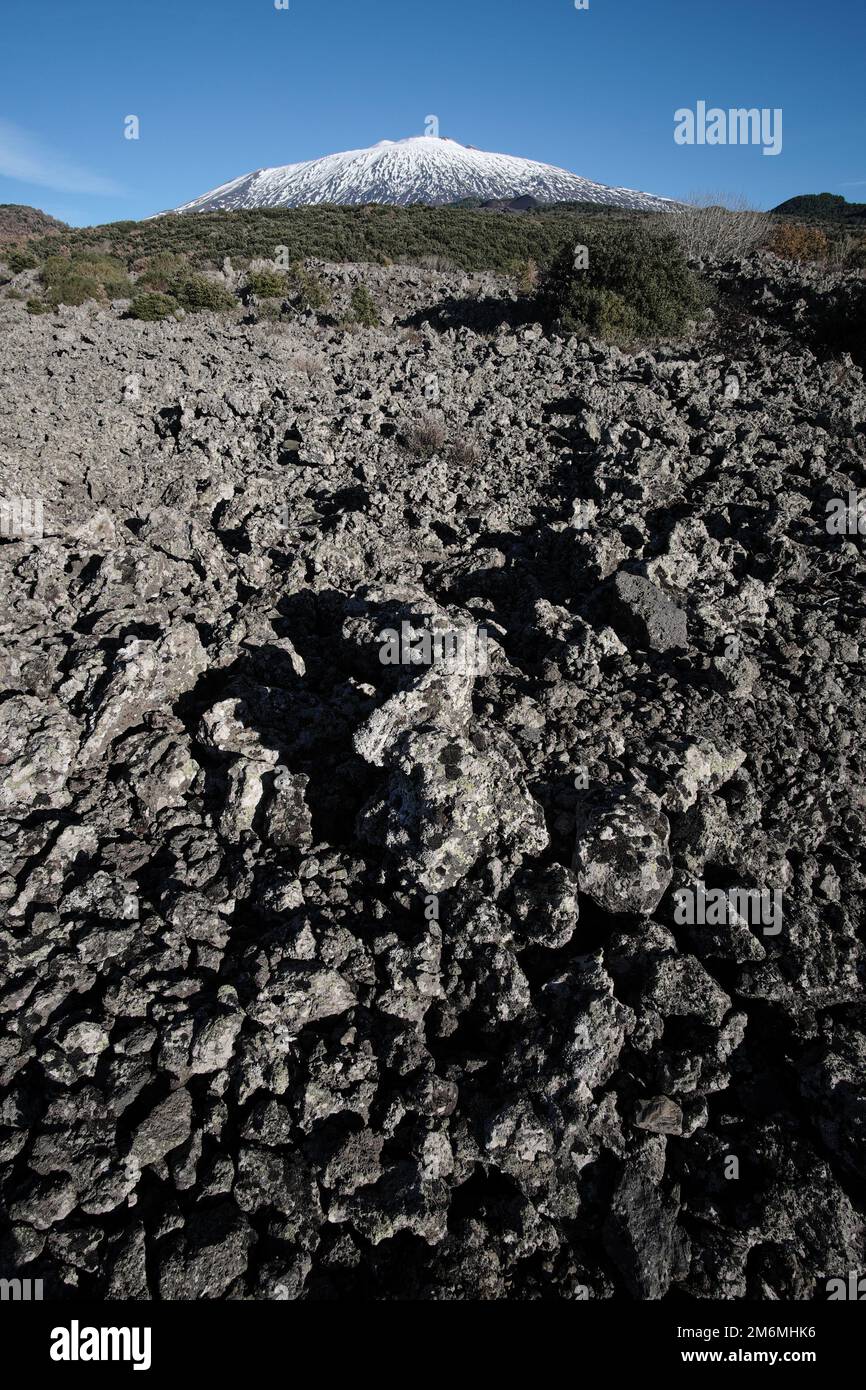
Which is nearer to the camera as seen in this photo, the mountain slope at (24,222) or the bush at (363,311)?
the bush at (363,311)

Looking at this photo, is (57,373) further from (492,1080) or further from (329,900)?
(492,1080)

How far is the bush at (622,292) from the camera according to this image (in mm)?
10828

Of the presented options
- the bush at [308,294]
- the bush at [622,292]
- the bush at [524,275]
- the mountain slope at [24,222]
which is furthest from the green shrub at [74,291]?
the mountain slope at [24,222]

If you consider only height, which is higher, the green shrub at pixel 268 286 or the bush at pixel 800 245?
the bush at pixel 800 245

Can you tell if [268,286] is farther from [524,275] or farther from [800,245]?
[800,245]

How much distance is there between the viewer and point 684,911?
275 cm

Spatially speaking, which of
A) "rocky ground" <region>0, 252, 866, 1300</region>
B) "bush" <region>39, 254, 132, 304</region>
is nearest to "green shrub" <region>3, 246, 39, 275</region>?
"bush" <region>39, 254, 132, 304</region>

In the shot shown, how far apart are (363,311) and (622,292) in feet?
16.1

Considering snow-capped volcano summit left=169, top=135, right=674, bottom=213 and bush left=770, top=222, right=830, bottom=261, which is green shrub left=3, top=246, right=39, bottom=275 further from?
snow-capped volcano summit left=169, top=135, right=674, bottom=213

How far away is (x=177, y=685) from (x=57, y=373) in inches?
286

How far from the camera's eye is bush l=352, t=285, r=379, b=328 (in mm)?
12188

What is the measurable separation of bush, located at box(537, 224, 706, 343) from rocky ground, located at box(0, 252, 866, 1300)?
7.36 m

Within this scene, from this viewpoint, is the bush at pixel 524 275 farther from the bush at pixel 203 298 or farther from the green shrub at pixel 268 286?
the bush at pixel 203 298

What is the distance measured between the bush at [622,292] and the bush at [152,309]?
7563 mm
